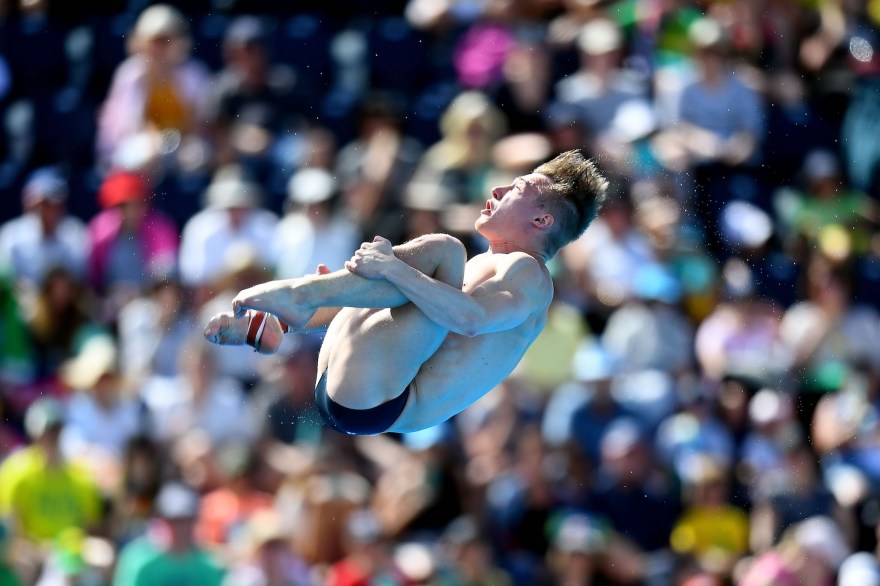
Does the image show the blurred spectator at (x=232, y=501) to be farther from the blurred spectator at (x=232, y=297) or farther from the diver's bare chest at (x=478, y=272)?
the diver's bare chest at (x=478, y=272)

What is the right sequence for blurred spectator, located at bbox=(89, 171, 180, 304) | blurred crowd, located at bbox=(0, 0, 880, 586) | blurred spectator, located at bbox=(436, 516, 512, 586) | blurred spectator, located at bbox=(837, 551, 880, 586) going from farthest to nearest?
blurred spectator, located at bbox=(89, 171, 180, 304) < blurred crowd, located at bbox=(0, 0, 880, 586) < blurred spectator, located at bbox=(436, 516, 512, 586) < blurred spectator, located at bbox=(837, 551, 880, 586)

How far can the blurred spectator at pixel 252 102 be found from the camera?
12602 mm

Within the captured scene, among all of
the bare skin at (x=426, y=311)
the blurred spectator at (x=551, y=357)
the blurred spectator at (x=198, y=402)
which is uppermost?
the bare skin at (x=426, y=311)

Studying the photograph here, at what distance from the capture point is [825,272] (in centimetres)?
1127

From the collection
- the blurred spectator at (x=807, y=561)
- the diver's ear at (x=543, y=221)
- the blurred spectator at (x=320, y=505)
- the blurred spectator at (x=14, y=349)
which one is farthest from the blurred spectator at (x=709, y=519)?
the blurred spectator at (x=14, y=349)

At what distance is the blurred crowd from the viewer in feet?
33.7

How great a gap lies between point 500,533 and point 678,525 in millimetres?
1163

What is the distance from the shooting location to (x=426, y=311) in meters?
6.14

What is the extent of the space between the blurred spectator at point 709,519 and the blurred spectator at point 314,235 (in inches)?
116

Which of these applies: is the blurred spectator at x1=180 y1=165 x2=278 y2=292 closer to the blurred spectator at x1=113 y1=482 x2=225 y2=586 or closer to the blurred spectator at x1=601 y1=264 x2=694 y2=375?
the blurred spectator at x1=113 y1=482 x2=225 y2=586

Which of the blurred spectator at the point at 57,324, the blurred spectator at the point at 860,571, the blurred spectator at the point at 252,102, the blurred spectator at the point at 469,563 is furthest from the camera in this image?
the blurred spectator at the point at 252,102

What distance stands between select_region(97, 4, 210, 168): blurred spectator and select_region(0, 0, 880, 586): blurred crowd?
1.1 inches

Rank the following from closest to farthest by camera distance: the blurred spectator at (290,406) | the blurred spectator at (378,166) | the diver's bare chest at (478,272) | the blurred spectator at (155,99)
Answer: the diver's bare chest at (478,272), the blurred spectator at (290,406), the blurred spectator at (378,166), the blurred spectator at (155,99)

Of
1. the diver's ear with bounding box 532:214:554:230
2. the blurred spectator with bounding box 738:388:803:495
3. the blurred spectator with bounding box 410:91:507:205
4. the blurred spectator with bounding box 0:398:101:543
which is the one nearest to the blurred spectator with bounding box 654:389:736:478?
the blurred spectator with bounding box 738:388:803:495
